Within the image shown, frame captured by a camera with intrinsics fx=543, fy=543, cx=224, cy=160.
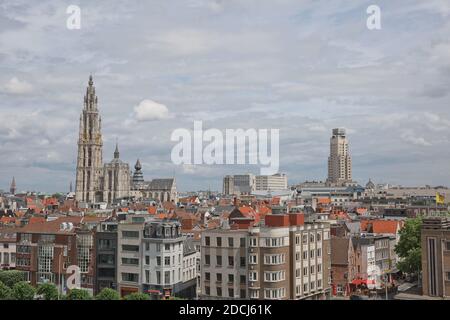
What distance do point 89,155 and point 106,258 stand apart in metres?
59.0

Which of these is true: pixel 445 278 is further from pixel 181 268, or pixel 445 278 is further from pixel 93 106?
pixel 93 106

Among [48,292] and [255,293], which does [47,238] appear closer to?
[48,292]

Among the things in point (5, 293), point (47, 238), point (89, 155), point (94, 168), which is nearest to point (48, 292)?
point (5, 293)

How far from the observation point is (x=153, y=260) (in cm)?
1919

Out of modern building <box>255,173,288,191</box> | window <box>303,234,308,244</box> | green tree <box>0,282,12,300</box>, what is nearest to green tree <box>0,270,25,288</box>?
green tree <box>0,282,12,300</box>

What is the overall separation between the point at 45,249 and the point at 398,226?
17.3 m

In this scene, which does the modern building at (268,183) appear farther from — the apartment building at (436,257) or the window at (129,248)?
the apartment building at (436,257)

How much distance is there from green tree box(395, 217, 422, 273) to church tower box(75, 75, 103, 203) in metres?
59.1

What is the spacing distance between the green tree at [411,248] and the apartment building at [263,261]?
12.9ft

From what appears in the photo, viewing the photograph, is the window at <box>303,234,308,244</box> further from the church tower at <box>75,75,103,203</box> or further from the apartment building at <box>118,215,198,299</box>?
the church tower at <box>75,75,103,203</box>

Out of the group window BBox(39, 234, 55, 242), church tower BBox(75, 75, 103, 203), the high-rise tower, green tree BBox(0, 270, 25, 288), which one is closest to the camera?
green tree BBox(0, 270, 25, 288)

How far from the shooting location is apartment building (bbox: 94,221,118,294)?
20125mm

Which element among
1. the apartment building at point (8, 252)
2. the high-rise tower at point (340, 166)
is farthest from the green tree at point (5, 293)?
the high-rise tower at point (340, 166)
